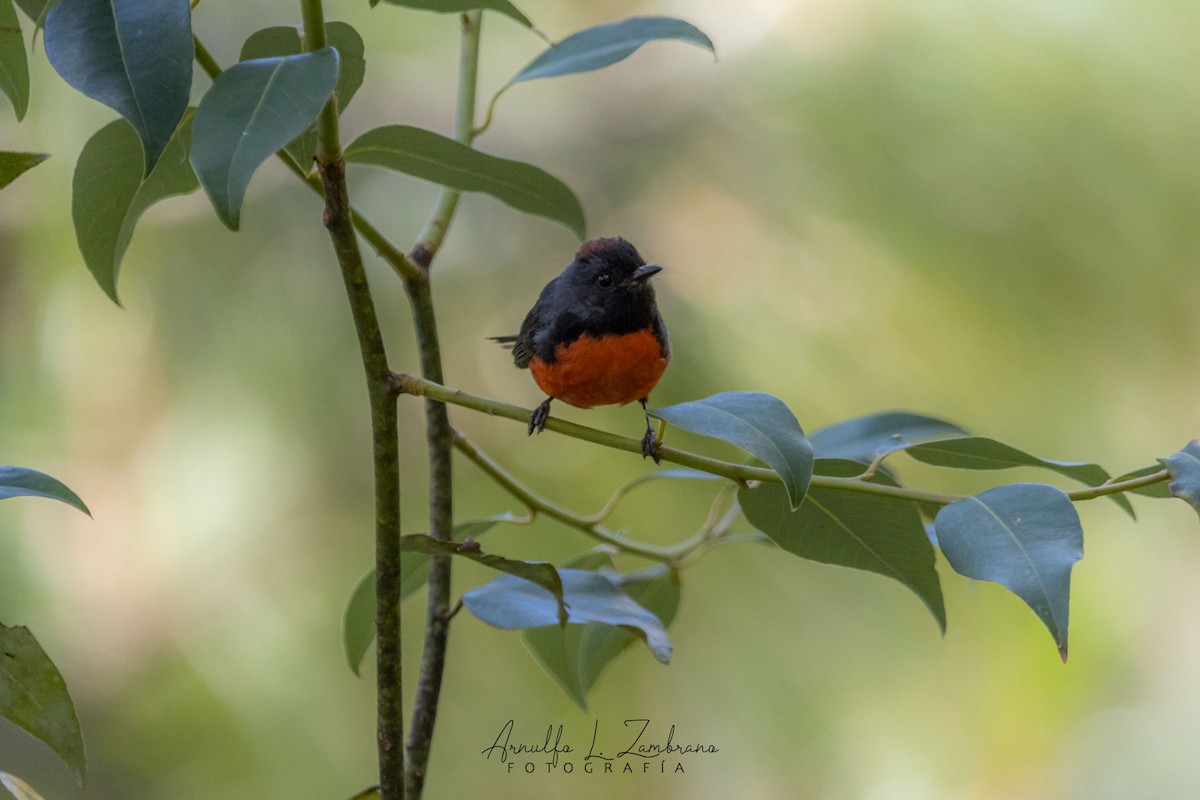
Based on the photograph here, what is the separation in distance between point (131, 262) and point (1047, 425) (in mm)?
1887

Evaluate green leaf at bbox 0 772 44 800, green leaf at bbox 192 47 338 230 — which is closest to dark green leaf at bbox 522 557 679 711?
green leaf at bbox 0 772 44 800

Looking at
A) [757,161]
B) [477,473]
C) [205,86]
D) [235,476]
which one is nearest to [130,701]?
[235,476]

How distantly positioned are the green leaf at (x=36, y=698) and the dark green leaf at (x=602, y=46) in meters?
0.77

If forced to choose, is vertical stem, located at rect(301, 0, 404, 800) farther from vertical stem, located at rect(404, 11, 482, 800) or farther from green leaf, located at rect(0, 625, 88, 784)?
green leaf, located at rect(0, 625, 88, 784)

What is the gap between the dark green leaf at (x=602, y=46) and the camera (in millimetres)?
1123

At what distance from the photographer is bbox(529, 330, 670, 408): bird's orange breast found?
59.7 inches

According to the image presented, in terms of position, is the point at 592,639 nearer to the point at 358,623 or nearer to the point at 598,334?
the point at 358,623

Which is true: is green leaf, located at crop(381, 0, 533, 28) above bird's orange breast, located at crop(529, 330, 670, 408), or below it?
above

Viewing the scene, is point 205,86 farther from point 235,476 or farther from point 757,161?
point 757,161

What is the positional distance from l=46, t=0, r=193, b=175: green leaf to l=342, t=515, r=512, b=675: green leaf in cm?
64

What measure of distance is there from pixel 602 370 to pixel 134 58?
0.90m

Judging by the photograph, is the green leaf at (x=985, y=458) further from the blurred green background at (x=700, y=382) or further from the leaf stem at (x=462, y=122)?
the blurred green background at (x=700, y=382)

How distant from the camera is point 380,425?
87 cm

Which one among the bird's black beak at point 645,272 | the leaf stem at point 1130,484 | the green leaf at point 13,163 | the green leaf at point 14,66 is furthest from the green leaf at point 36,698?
the bird's black beak at point 645,272
